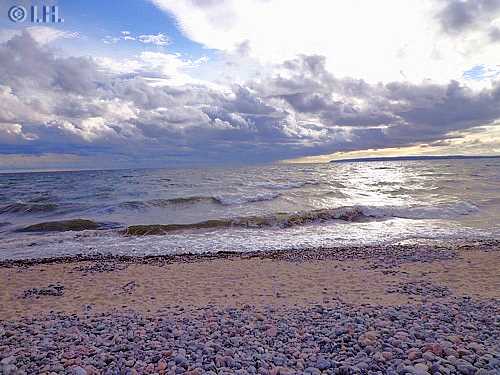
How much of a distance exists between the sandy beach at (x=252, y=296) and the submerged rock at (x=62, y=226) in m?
7.79

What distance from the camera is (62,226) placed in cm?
1998

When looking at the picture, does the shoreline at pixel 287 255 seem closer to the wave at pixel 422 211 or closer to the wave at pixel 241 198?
the wave at pixel 422 211

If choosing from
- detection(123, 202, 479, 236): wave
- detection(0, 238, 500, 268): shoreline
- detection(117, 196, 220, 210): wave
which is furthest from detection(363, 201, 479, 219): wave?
detection(117, 196, 220, 210): wave

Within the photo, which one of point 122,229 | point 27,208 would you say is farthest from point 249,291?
point 27,208

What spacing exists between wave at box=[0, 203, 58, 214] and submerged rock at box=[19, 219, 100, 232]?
674cm

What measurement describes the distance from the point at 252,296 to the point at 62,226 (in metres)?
16.1

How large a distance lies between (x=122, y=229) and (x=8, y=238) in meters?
5.27

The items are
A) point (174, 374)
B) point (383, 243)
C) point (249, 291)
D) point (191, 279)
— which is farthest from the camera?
point (383, 243)

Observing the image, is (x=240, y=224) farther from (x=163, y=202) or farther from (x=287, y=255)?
(x=163, y=202)

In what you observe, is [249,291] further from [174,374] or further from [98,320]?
[174,374]

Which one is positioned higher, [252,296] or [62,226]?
[252,296]

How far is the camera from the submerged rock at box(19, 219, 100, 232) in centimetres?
1950

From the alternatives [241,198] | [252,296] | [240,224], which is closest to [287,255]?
[252,296]

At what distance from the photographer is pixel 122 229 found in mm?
18375
